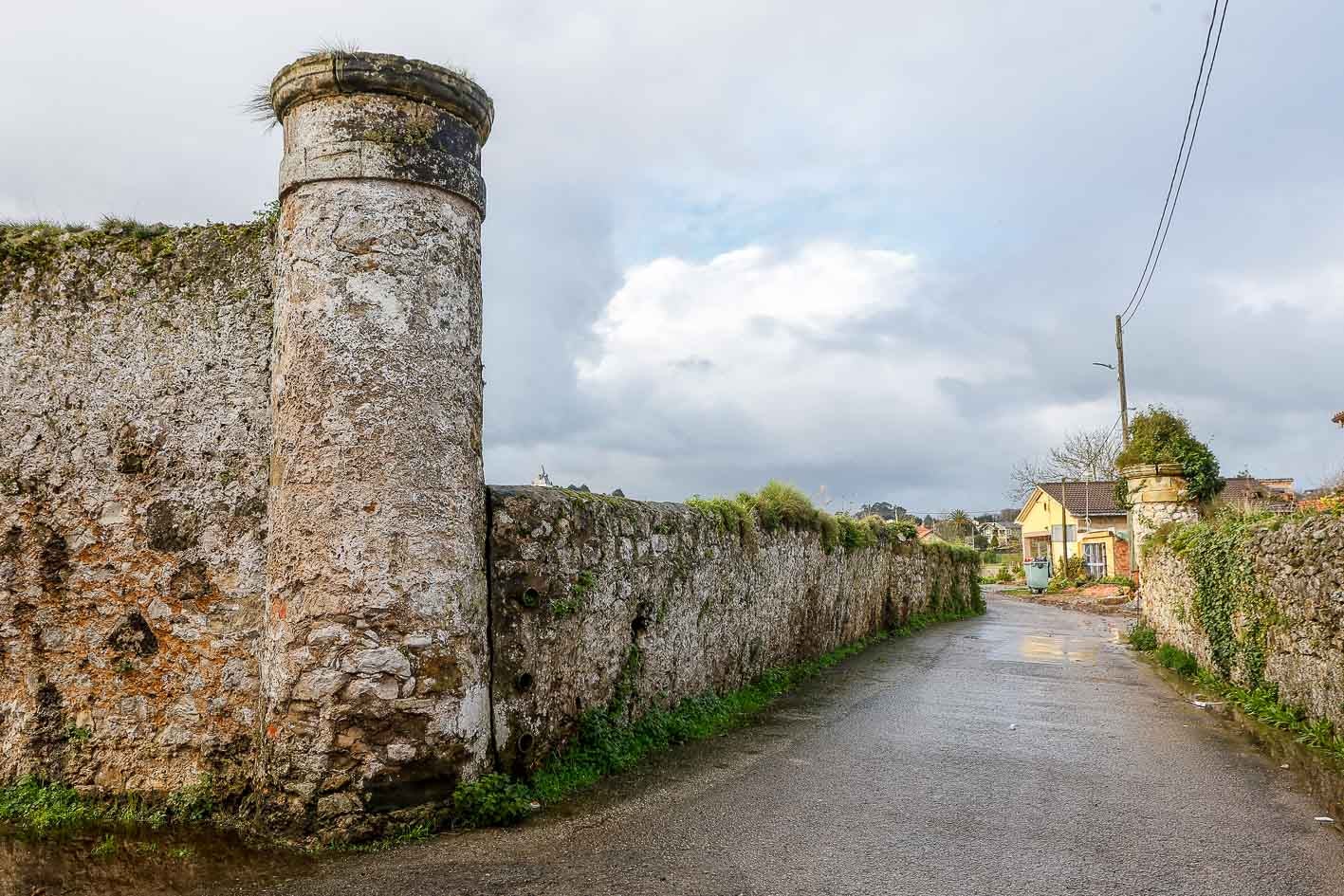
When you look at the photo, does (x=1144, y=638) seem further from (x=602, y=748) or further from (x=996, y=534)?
(x=996, y=534)

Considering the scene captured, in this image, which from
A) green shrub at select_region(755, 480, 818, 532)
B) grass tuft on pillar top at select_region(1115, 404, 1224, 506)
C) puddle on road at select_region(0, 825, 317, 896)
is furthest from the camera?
grass tuft on pillar top at select_region(1115, 404, 1224, 506)

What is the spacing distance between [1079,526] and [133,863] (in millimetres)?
50876

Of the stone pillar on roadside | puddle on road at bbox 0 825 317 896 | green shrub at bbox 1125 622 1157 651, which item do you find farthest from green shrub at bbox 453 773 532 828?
the stone pillar on roadside

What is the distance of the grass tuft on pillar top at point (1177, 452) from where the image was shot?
16.9 m

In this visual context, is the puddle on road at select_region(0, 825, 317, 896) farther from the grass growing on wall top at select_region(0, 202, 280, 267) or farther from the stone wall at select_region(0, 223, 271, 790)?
the grass growing on wall top at select_region(0, 202, 280, 267)

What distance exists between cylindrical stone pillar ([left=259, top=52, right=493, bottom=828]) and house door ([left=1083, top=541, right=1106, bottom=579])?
44938 mm

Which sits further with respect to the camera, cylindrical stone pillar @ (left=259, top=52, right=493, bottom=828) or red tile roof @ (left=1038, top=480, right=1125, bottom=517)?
red tile roof @ (left=1038, top=480, right=1125, bottom=517)

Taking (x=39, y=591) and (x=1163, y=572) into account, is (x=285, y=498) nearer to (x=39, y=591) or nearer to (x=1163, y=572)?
(x=39, y=591)

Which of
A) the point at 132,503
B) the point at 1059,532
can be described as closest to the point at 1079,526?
the point at 1059,532

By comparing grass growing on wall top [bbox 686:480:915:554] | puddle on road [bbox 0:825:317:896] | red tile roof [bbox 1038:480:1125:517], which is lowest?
puddle on road [bbox 0:825:317:896]

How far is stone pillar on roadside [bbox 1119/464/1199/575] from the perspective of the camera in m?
17.0

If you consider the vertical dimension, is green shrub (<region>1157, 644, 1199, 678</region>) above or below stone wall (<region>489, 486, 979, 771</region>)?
below

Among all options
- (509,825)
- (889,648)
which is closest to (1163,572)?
(889,648)

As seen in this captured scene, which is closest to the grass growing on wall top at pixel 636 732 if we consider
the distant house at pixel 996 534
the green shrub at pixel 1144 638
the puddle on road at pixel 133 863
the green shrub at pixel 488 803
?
the green shrub at pixel 488 803
